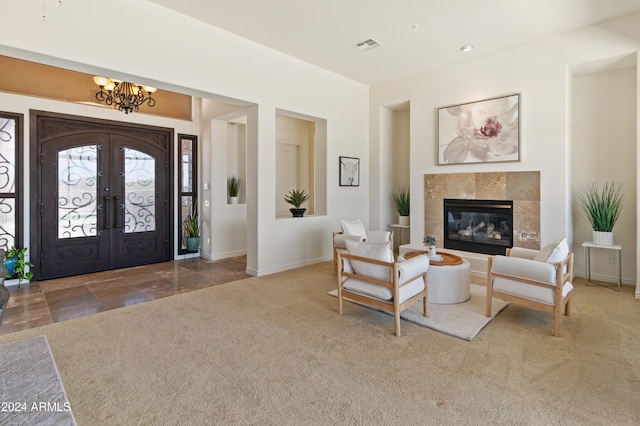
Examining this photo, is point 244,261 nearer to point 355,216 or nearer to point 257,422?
point 355,216

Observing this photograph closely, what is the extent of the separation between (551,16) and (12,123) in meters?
7.40

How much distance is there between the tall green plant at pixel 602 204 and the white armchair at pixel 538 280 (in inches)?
66.9

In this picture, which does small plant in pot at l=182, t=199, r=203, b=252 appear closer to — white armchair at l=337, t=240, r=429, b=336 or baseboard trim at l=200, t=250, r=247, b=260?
baseboard trim at l=200, t=250, r=247, b=260

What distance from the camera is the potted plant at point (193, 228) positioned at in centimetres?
658

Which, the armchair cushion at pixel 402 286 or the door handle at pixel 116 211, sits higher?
the door handle at pixel 116 211

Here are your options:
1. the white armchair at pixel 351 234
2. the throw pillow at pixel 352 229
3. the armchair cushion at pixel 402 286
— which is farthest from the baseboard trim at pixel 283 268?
the armchair cushion at pixel 402 286

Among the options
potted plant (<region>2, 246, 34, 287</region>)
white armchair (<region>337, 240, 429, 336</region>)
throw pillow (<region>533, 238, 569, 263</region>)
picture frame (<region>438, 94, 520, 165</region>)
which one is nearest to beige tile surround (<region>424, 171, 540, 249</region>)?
picture frame (<region>438, 94, 520, 165</region>)

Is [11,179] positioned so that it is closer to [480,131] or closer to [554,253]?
[554,253]

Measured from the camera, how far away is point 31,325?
10.9ft

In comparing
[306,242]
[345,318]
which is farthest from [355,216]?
[345,318]

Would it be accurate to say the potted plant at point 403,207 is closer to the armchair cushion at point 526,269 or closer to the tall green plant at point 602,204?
the tall green plant at point 602,204

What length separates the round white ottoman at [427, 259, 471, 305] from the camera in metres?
3.85

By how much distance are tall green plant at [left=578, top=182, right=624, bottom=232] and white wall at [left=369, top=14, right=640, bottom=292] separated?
25cm

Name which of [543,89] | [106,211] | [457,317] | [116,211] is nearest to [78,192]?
[106,211]
